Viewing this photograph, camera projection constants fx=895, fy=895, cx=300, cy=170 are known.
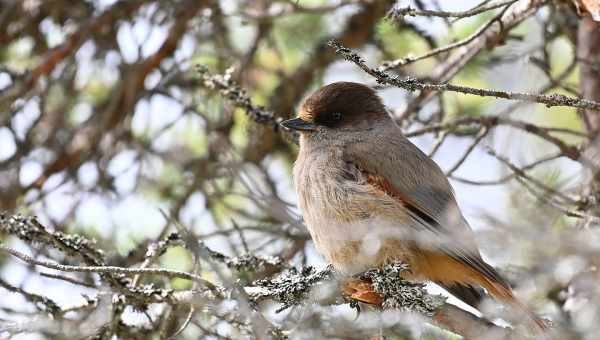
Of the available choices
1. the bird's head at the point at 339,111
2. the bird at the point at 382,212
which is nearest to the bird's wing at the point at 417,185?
the bird at the point at 382,212

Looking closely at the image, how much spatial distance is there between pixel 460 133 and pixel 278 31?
2.04m

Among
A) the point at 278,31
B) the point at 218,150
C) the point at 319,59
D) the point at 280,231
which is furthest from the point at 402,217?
the point at 278,31

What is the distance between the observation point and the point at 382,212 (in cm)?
472

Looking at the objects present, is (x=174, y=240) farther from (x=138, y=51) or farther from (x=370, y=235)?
(x=138, y=51)

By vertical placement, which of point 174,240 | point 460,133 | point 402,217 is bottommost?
point 174,240

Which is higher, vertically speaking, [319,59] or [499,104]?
[319,59]

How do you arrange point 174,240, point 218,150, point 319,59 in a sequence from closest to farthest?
point 174,240 → point 218,150 → point 319,59

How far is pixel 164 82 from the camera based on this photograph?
6.30 metres

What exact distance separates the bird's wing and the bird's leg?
15.2 inches

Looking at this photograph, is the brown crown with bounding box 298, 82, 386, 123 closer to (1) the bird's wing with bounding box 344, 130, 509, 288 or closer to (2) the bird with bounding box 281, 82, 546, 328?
(2) the bird with bounding box 281, 82, 546, 328

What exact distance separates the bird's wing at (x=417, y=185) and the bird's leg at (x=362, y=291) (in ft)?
1.27

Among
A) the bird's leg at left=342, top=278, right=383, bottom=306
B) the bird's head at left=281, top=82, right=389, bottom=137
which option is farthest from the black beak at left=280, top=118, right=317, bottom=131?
the bird's leg at left=342, top=278, right=383, bottom=306

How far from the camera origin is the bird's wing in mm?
4559

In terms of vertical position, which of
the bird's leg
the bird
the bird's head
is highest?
the bird's head
